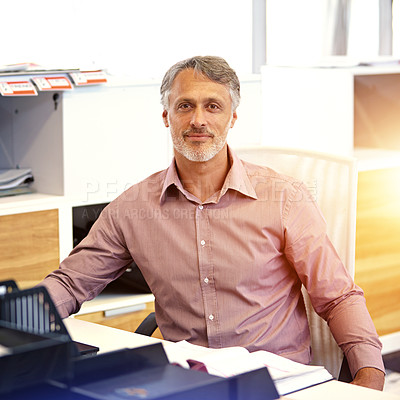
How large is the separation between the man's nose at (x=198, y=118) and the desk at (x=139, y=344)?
0.60 metres

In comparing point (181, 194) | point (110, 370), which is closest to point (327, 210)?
point (181, 194)

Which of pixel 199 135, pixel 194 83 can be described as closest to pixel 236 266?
pixel 199 135

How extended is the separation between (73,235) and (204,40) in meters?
1.36

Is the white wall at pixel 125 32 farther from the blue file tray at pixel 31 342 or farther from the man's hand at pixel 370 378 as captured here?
the blue file tray at pixel 31 342

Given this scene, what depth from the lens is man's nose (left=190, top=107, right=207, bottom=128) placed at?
6.64 feet

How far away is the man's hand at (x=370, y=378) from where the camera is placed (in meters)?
1.75

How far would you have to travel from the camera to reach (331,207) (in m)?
2.07

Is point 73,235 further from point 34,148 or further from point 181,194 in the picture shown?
point 181,194

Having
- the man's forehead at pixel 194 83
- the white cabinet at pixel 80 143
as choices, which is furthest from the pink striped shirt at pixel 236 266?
the white cabinet at pixel 80 143

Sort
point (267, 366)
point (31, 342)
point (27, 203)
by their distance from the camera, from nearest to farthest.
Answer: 1. point (31, 342)
2. point (267, 366)
3. point (27, 203)

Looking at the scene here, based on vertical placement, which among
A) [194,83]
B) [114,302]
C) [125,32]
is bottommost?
[114,302]

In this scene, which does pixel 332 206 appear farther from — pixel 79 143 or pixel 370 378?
pixel 79 143

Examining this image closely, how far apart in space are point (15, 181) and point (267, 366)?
173 centimetres

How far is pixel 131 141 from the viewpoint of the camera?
3033mm
